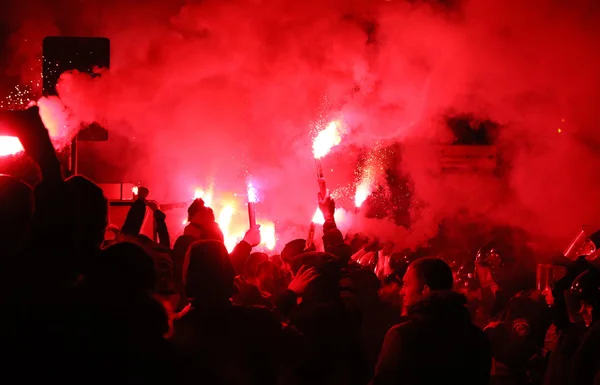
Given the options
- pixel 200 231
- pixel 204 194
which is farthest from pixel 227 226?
pixel 200 231

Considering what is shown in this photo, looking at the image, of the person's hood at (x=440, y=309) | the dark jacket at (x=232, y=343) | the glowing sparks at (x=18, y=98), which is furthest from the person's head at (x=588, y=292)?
the glowing sparks at (x=18, y=98)

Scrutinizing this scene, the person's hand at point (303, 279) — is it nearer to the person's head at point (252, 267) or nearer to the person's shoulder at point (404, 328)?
the person's shoulder at point (404, 328)

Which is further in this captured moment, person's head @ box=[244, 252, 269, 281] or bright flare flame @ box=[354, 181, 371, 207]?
bright flare flame @ box=[354, 181, 371, 207]

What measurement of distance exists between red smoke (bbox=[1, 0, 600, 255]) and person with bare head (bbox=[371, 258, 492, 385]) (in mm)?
5088

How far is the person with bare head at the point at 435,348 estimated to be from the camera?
2936 mm

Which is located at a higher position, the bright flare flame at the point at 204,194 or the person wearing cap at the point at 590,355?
the bright flare flame at the point at 204,194

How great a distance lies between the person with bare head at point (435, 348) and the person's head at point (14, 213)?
171cm

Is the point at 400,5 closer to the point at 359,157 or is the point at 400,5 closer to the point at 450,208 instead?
the point at 450,208

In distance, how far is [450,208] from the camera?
1178 cm

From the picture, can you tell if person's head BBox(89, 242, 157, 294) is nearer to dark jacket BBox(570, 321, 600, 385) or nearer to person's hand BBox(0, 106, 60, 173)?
person's hand BBox(0, 106, 60, 173)

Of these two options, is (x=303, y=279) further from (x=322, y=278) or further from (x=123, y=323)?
(x=123, y=323)

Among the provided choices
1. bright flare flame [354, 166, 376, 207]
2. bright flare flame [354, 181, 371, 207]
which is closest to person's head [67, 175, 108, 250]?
bright flare flame [354, 181, 371, 207]

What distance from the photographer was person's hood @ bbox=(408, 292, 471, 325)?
9.96 feet

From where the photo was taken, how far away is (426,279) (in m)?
3.37
